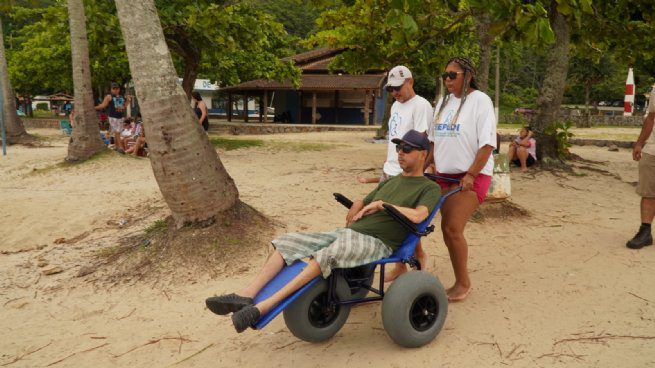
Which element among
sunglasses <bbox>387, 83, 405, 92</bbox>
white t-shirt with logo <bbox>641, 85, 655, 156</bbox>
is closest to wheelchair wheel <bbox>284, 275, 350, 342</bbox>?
sunglasses <bbox>387, 83, 405, 92</bbox>

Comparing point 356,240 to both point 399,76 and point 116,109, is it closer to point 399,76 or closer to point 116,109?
point 399,76

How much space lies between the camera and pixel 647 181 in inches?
194

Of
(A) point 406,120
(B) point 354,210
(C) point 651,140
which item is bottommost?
(B) point 354,210

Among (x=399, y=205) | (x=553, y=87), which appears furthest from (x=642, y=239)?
(x=553, y=87)

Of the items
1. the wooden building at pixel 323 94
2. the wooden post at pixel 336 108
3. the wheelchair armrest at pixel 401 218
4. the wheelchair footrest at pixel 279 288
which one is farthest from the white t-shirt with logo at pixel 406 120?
the wooden post at pixel 336 108

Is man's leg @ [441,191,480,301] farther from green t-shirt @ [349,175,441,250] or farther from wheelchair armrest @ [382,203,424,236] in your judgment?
wheelchair armrest @ [382,203,424,236]

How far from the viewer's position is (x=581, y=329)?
10.8 ft

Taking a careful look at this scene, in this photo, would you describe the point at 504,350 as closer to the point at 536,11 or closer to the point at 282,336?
the point at 282,336

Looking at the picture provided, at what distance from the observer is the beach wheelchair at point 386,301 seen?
2.97m

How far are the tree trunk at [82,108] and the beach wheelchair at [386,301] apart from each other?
8847 millimetres

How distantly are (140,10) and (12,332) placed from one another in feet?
10.2

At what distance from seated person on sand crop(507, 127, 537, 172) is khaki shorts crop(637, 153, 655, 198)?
15.0 ft

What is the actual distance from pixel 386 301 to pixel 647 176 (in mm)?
3538

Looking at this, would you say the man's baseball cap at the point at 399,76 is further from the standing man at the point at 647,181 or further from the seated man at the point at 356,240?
the standing man at the point at 647,181
